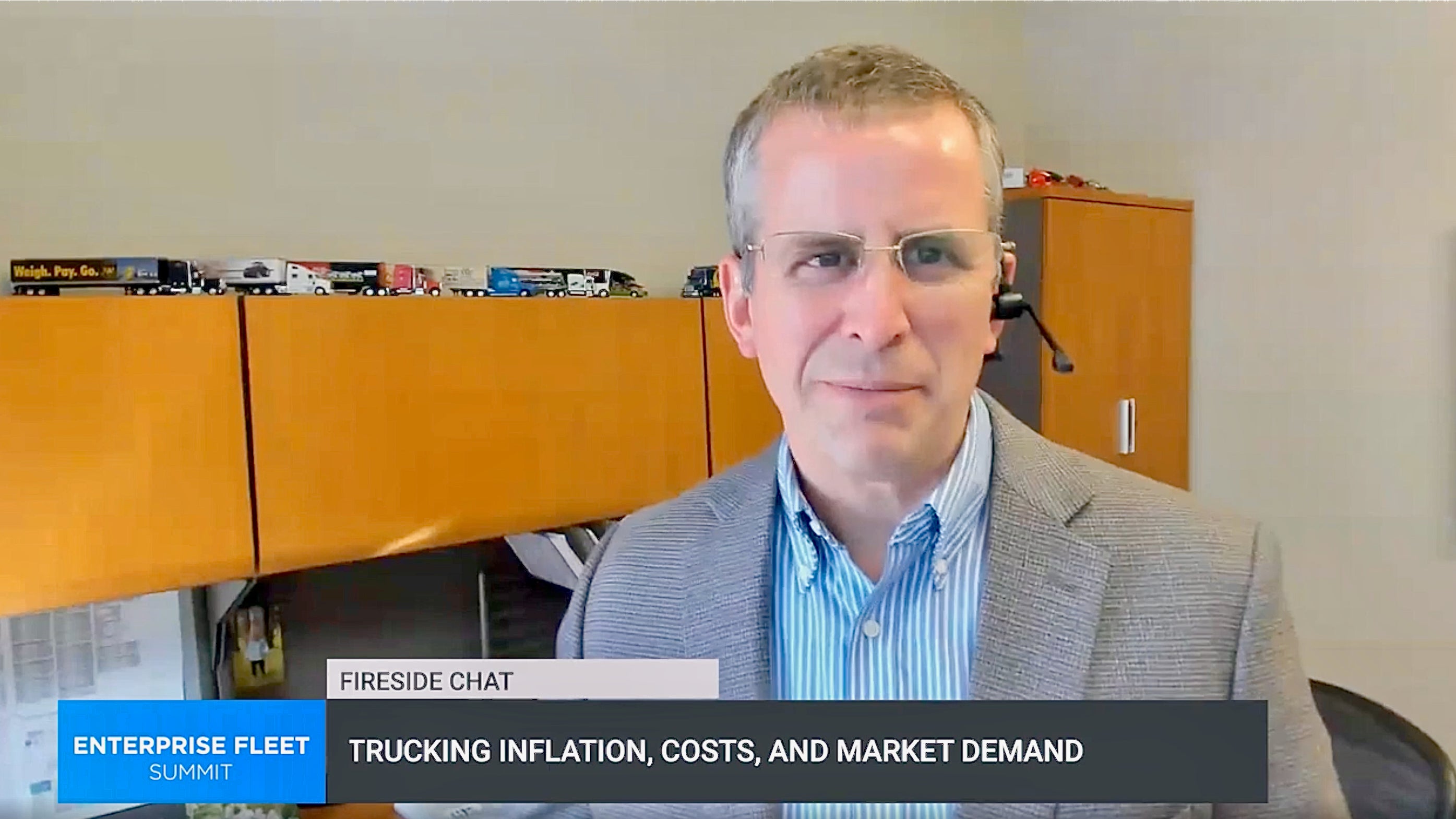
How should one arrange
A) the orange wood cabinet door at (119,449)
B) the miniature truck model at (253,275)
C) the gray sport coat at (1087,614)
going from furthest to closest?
the miniature truck model at (253,275) < the orange wood cabinet door at (119,449) < the gray sport coat at (1087,614)

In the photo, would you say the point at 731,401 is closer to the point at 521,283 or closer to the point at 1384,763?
the point at 521,283

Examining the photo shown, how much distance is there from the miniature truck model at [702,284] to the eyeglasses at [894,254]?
57cm

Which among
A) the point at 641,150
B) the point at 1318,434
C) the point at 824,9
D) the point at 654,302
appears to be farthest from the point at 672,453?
the point at 1318,434

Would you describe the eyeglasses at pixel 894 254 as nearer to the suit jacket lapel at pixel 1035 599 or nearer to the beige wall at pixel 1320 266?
the suit jacket lapel at pixel 1035 599

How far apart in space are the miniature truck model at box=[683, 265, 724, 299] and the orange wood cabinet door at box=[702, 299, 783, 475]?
35 millimetres

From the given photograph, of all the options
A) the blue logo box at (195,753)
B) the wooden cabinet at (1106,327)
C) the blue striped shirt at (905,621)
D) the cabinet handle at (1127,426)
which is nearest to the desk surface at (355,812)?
the blue logo box at (195,753)

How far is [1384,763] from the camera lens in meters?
0.97

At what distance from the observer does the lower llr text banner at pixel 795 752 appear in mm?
680

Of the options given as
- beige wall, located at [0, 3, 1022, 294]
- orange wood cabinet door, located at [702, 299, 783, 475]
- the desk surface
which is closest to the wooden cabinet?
beige wall, located at [0, 3, 1022, 294]

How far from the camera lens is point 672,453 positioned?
1.24 metres

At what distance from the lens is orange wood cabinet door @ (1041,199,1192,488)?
1740 millimetres

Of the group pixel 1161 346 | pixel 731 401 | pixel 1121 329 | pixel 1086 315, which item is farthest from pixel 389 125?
pixel 1161 346

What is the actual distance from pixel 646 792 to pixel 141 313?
1.79 ft

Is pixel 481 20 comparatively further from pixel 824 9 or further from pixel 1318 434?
pixel 1318 434
